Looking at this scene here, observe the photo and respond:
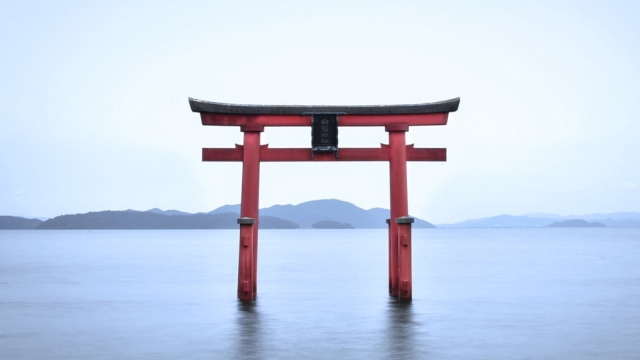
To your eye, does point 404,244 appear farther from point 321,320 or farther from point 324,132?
point 324,132

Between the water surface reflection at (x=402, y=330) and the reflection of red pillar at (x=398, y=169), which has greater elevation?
the reflection of red pillar at (x=398, y=169)

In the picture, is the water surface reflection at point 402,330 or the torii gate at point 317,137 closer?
the water surface reflection at point 402,330

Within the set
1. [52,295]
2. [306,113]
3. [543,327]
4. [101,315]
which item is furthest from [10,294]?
[543,327]

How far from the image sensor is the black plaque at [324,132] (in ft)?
53.3

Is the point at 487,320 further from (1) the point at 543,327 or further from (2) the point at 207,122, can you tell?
(2) the point at 207,122

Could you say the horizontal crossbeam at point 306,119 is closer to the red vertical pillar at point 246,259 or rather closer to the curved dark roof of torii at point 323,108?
the curved dark roof of torii at point 323,108

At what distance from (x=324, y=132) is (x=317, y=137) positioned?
20 centimetres

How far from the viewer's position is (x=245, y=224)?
618 inches

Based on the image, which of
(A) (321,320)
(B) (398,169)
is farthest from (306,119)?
(A) (321,320)

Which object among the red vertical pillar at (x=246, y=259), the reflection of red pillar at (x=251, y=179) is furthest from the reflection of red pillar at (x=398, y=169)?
the red vertical pillar at (x=246, y=259)

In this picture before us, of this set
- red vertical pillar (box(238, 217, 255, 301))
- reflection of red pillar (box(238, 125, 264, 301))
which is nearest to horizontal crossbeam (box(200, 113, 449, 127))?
reflection of red pillar (box(238, 125, 264, 301))

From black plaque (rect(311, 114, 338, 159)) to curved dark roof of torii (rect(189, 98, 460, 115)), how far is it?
17 cm

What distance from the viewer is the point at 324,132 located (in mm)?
16266

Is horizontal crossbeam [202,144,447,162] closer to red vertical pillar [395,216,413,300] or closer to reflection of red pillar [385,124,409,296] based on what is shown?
reflection of red pillar [385,124,409,296]
